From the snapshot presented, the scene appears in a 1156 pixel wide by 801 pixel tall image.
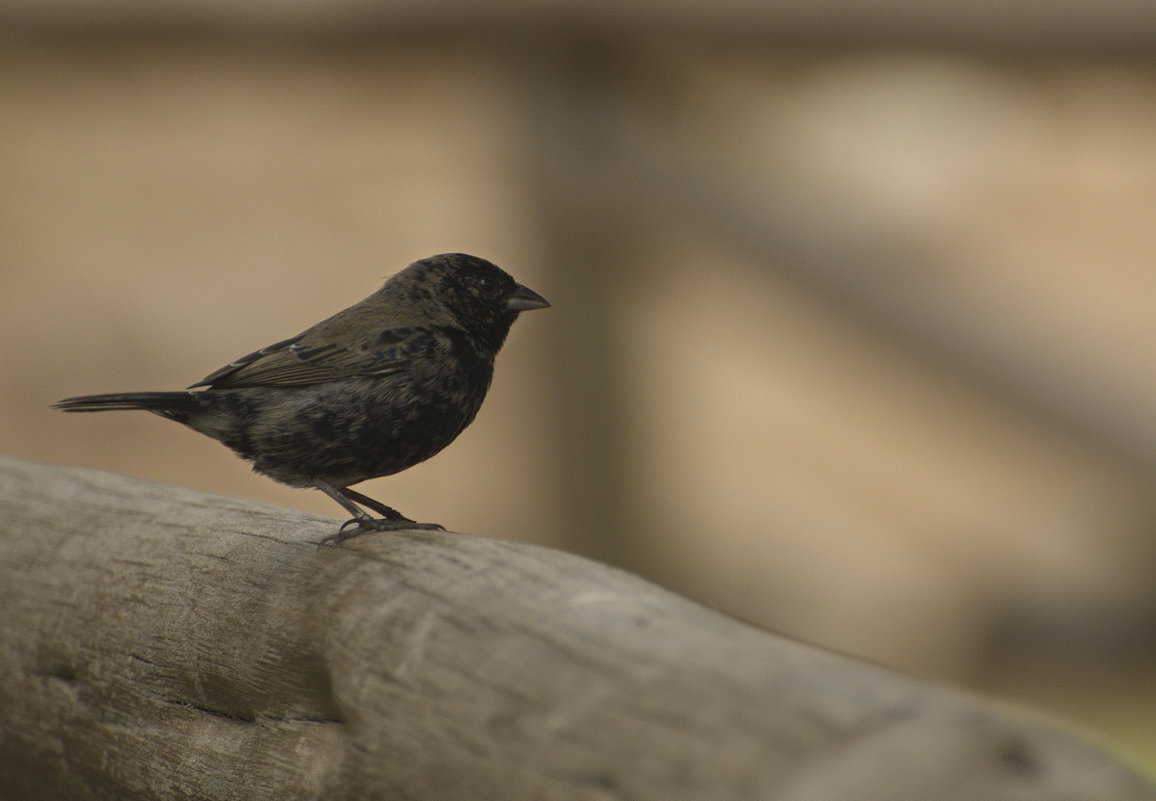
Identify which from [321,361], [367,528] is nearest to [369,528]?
[367,528]

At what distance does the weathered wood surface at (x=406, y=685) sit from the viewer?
1381 millimetres

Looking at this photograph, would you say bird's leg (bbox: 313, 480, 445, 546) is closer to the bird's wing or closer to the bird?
the bird

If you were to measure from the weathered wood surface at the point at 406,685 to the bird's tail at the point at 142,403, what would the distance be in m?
0.18

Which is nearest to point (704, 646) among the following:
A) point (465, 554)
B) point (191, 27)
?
point (465, 554)

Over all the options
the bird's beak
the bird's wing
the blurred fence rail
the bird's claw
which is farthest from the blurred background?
the bird's claw

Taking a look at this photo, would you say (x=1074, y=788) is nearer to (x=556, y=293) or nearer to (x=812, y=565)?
(x=556, y=293)

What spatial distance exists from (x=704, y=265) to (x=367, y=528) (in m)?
3.81

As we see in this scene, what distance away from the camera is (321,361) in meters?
3.07

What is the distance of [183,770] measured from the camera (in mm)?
2287

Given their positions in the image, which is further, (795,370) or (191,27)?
(795,370)

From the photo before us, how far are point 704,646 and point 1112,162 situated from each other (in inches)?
233

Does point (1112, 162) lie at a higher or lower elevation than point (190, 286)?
higher

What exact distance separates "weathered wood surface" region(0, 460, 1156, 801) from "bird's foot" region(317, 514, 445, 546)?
5 cm

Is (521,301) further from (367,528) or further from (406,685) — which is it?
(406,685)
